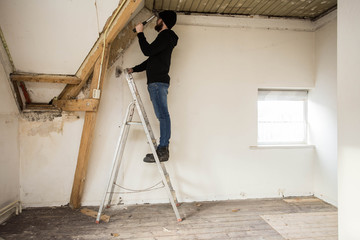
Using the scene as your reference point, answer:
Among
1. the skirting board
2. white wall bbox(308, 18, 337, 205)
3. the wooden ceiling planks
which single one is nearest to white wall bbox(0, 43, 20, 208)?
the skirting board

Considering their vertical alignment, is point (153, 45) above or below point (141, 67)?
above

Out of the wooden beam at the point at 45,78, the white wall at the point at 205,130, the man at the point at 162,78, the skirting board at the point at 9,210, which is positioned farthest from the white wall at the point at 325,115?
the skirting board at the point at 9,210

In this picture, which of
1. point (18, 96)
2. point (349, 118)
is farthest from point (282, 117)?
point (18, 96)

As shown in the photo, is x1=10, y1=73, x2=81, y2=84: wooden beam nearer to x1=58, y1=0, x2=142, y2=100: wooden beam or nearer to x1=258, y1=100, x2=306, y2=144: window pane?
x1=58, y1=0, x2=142, y2=100: wooden beam

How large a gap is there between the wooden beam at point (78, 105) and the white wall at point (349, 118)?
7.44ft

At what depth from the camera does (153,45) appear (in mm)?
2396

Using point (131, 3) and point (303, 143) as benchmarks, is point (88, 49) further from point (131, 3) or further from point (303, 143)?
point (303, 143)

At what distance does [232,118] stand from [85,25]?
2028mm

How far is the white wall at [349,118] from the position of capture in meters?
1.65

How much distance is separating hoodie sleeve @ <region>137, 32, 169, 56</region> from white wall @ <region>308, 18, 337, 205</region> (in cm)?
217

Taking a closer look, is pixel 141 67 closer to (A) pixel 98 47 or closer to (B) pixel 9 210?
(A) pixel 98 47

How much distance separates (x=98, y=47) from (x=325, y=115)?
294cm

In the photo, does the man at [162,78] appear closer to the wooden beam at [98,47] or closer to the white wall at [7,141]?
the wooden beam at [98,47]

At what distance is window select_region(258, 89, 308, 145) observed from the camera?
3.34 meters
